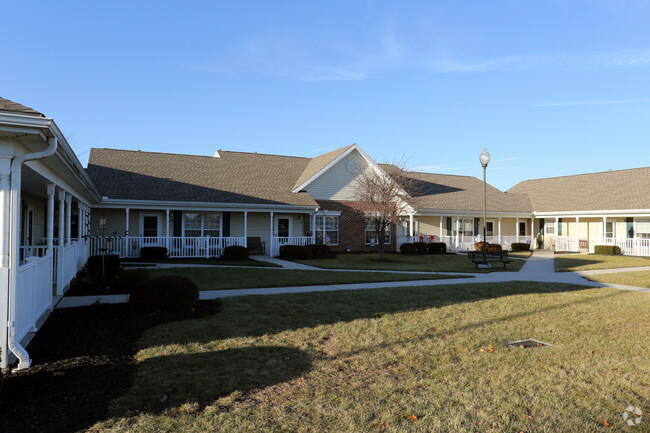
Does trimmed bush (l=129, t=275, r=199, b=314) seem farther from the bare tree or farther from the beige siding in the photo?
the beige siding

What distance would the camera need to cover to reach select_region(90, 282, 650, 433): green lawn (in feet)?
12.9

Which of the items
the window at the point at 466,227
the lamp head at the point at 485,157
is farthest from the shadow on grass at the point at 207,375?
the window at the point at 466,227

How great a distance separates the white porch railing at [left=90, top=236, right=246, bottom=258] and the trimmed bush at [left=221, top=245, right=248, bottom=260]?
142 centimetres

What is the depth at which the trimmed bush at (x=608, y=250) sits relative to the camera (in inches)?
1051

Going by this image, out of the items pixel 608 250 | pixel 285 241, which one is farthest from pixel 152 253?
pixel 608 250

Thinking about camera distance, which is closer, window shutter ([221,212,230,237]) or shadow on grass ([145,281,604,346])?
shadow on grass ([145,281,604,346])

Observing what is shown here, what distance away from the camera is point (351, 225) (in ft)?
87.3

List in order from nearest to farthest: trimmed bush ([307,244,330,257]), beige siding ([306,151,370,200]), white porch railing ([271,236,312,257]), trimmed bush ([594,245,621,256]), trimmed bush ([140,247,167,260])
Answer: trimmed bush ([140,247,167,260])
trimmed bush ([307,244,330,257])
white porch railing ([271,236,312,257])
beige siding ([306,151,370,200])
trimmed bush ([594,245,621,256])

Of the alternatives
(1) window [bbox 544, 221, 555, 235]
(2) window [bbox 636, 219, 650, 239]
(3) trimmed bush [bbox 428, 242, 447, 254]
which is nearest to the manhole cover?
(3) trimmed bush [bbox 428, 242, 447, 254]

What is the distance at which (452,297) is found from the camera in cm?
1052

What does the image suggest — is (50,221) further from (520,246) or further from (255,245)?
(520,246)

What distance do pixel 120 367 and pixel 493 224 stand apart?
32.5 meters

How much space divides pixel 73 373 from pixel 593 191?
34947 mm

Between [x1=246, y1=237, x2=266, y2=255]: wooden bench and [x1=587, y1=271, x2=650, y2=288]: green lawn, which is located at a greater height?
[x1=246, y1=237, x2=266, y2=255]: wooden bench
